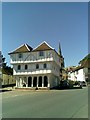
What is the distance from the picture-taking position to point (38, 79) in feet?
222

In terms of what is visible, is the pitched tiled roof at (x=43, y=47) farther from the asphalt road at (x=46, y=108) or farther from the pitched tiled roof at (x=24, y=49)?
the asphalt road at (x=46, y=108)

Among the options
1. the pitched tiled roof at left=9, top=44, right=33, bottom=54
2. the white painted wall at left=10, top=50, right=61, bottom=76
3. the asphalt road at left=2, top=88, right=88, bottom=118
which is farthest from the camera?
the pitched tiled roof at left=9, top=44, right=33, bottom=54

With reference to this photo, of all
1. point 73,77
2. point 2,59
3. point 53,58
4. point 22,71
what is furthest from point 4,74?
point 73,77

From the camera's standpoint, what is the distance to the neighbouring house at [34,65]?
6575 cm

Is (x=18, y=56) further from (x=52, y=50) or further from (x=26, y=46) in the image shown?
(x=52, y=50)

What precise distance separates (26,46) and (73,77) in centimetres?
5653

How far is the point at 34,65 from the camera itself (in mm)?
67625

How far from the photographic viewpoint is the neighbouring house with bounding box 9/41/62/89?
65.8 m

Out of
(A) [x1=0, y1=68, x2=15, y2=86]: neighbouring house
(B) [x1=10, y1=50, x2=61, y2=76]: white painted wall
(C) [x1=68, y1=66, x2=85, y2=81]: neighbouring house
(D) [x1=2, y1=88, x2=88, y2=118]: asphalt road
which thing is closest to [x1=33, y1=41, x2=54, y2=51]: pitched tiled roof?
(B) [x1=10, y1=50, x2=61, y2=76]: white painted wall

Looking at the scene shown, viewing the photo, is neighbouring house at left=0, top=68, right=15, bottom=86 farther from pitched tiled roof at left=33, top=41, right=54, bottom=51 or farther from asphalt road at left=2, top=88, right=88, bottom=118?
asphalt road at left=2, top=88, right=88, bottom=118

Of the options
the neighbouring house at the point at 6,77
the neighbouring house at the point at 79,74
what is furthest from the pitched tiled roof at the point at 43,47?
the neighbouring house at the point at 79,74

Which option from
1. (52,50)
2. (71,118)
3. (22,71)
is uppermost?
(52,50)

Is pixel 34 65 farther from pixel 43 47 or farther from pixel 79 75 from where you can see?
pixel 79 75

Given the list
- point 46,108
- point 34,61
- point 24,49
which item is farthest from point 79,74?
point 46,108
